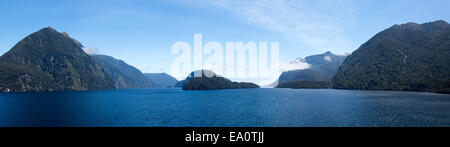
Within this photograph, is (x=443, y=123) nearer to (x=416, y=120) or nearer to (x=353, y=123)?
(x=416, y=120)
